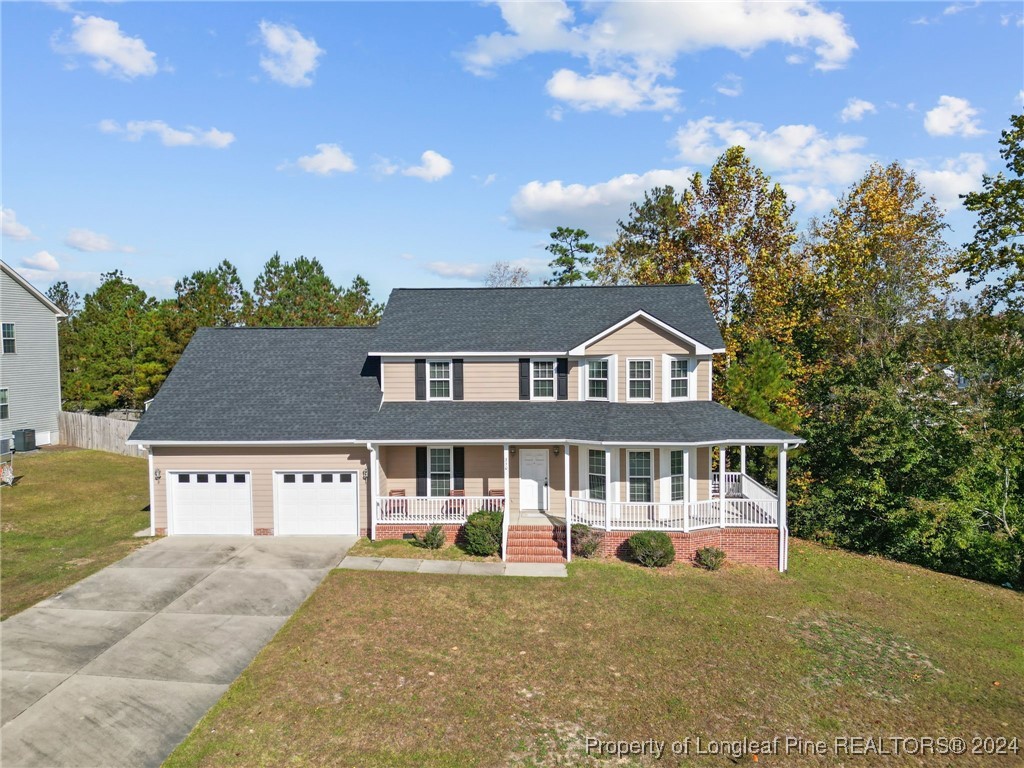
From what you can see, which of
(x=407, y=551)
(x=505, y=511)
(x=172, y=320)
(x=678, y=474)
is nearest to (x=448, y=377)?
(x=505, y=511)

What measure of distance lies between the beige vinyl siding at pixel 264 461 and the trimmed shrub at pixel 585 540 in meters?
6.63

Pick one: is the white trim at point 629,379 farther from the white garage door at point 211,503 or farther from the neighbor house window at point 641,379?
the white garage door at point 211,503

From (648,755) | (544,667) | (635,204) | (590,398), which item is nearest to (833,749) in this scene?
(648,755)

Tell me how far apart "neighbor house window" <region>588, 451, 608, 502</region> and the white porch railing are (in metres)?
2.99

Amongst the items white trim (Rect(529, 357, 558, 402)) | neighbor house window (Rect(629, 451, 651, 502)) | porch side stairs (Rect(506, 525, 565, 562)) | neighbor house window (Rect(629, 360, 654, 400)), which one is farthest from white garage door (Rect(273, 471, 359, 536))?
neighbor house window (Rect(629, 360, 654, 400))

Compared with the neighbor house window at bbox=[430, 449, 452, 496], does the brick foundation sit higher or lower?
lower

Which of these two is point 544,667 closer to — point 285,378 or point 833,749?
point 833,749

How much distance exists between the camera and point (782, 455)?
17531 mm

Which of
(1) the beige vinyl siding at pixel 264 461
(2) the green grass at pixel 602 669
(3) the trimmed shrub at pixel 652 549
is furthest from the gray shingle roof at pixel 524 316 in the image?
(2) the green grass at pixel 602 669

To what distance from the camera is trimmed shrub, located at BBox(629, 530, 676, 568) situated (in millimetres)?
16781

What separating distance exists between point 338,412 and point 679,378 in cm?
1150

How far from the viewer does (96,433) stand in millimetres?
33969

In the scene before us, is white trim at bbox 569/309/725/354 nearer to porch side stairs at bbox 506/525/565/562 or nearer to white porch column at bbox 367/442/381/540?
porch side stairs at bbox 506/525/565/562

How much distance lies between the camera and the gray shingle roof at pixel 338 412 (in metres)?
18.3
